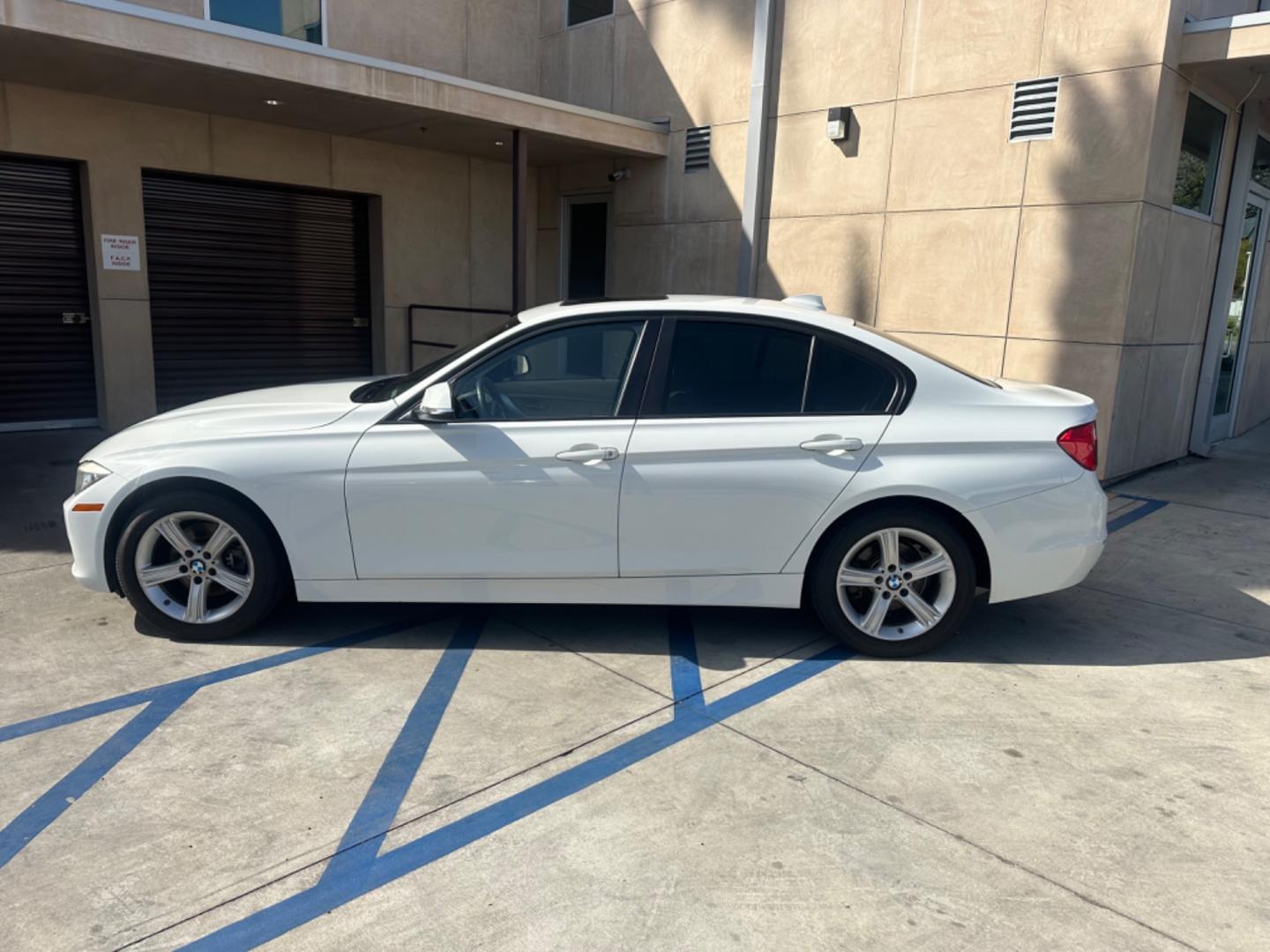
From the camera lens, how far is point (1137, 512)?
7.57 metres

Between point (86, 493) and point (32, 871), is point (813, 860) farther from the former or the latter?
point (86, 493)

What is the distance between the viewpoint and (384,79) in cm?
857

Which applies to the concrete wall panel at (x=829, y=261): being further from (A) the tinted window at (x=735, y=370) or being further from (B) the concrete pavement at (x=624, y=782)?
(A) the tinted window at (x=735, y=370)

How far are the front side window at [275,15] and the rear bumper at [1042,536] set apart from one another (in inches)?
356

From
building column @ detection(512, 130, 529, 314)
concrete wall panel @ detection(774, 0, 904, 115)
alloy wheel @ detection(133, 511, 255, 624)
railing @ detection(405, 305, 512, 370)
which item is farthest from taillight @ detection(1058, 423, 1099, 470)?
railing @ detection(405, 305, 512, 370)

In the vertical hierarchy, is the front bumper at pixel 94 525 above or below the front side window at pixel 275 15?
below

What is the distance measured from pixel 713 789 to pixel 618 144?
29.5 ft

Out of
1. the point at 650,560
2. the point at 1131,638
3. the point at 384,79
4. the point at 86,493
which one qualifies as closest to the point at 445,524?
the point at 650,560

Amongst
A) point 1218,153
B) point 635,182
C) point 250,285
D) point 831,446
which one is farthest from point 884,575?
point 250,285

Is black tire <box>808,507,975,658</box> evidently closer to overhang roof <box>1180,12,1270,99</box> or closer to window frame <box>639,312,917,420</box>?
window frame <box>639,312,917,420</box>

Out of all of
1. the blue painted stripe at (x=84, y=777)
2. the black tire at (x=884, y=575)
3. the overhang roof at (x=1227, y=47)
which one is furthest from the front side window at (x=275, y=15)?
the black tire at (x=884, y=575)

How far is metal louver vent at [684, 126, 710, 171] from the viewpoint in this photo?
11000 mm

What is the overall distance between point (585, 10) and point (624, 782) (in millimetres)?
11462

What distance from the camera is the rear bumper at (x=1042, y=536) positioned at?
14.5ft
